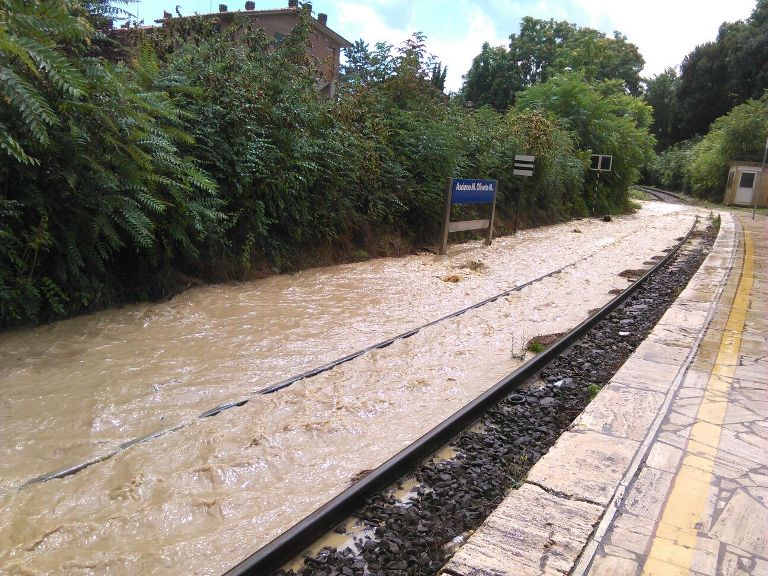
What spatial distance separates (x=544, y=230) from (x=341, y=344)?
41.7ft

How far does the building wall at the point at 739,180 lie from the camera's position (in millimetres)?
32344

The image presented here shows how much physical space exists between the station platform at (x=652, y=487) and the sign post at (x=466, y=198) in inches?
250

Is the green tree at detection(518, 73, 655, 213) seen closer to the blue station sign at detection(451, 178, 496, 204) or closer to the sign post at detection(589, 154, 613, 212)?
the sign post at detection(589, 154, 613, 212)

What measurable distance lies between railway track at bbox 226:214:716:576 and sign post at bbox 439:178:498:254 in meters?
5.74

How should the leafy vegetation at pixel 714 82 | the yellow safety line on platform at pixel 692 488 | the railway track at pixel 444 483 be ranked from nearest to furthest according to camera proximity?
the yellow safety line on platform at pixel 692 488 → the railway track at pixel 444 483 → the leafy vegetation at pixel 714 82

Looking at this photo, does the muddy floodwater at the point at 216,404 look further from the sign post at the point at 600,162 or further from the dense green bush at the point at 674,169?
the dense green bush at the point at 674,169

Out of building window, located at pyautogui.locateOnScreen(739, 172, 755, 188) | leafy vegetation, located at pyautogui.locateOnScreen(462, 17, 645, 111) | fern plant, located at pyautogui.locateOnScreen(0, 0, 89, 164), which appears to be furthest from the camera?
leafy vegetation, located at pyautogui.locateOnScreen(462, 17, 645, 111)

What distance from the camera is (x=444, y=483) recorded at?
3084 mm

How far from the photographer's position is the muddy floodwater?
105 inches

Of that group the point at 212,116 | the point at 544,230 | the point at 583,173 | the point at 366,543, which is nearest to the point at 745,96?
the point at 583,173

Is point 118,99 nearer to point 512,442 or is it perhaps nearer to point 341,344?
point 341,344

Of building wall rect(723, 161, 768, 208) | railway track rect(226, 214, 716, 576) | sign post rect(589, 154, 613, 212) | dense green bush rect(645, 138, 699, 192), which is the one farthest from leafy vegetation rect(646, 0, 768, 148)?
railway track rect(226, 214, 716, 576)

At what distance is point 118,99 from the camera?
510cm

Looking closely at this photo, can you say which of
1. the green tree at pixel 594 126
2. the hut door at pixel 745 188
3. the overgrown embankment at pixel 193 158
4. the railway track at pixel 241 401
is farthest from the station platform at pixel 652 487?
the hut door at pixel 745 188
